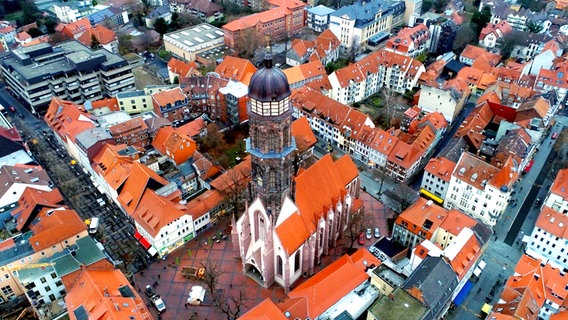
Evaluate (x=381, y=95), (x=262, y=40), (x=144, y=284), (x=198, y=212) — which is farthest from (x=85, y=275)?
(x=262, y=40)

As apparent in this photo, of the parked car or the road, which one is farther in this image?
the road

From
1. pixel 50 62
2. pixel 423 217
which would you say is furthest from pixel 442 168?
pixel 50 62

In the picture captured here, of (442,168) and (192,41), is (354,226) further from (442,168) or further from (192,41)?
(192,41)

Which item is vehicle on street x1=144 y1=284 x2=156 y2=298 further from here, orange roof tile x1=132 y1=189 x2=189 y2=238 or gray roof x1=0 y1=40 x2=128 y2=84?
gray roof x1=0 y1=40 x2=128 y2=84

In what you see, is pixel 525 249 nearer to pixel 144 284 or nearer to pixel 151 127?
pixel 144 284

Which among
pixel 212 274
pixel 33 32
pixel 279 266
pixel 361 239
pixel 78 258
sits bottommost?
pixel 361 239

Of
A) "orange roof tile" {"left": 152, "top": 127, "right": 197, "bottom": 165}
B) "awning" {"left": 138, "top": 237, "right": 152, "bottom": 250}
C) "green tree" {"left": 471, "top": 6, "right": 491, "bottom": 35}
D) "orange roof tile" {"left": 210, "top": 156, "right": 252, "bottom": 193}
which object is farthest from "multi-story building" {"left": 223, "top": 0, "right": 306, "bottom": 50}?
"awning" {"left": 138, "top": 237, "right": 152, "bottom": 250}

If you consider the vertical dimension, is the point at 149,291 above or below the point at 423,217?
below
